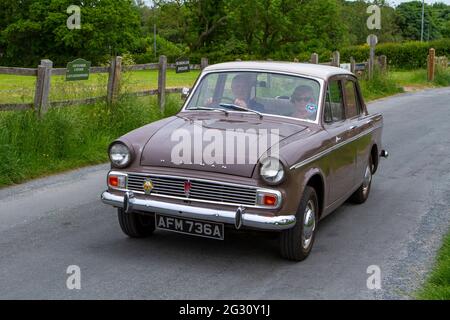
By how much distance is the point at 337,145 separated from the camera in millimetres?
6285

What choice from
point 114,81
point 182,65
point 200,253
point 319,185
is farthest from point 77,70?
point 319,185

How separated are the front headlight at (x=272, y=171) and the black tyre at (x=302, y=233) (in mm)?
400

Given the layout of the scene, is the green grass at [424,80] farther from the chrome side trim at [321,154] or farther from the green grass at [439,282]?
the green grass at [439,282]

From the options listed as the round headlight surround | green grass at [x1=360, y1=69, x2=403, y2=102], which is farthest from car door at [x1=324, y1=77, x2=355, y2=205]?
green grass at [x1=360, y1=69, x2=403, y2=102]

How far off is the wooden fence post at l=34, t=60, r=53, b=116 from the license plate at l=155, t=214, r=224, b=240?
17.3ft

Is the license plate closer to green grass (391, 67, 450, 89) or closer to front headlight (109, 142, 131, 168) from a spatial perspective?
front headlight (109, 142, 131, 168)

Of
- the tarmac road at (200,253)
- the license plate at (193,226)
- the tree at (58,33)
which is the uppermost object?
the tree at (58,33)

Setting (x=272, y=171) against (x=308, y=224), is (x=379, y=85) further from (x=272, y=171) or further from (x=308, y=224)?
(x=272, y=171)

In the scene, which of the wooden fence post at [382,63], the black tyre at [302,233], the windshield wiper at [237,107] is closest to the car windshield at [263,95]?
the windshield wiper at [237,107]

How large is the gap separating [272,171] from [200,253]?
1.09 m

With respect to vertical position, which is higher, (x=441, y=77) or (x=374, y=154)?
(x=441, y=77)

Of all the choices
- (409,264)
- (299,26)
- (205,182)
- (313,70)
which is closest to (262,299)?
(205,182)

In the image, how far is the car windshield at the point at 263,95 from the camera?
6.34m

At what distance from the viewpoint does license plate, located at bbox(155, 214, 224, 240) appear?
525 centimetres
